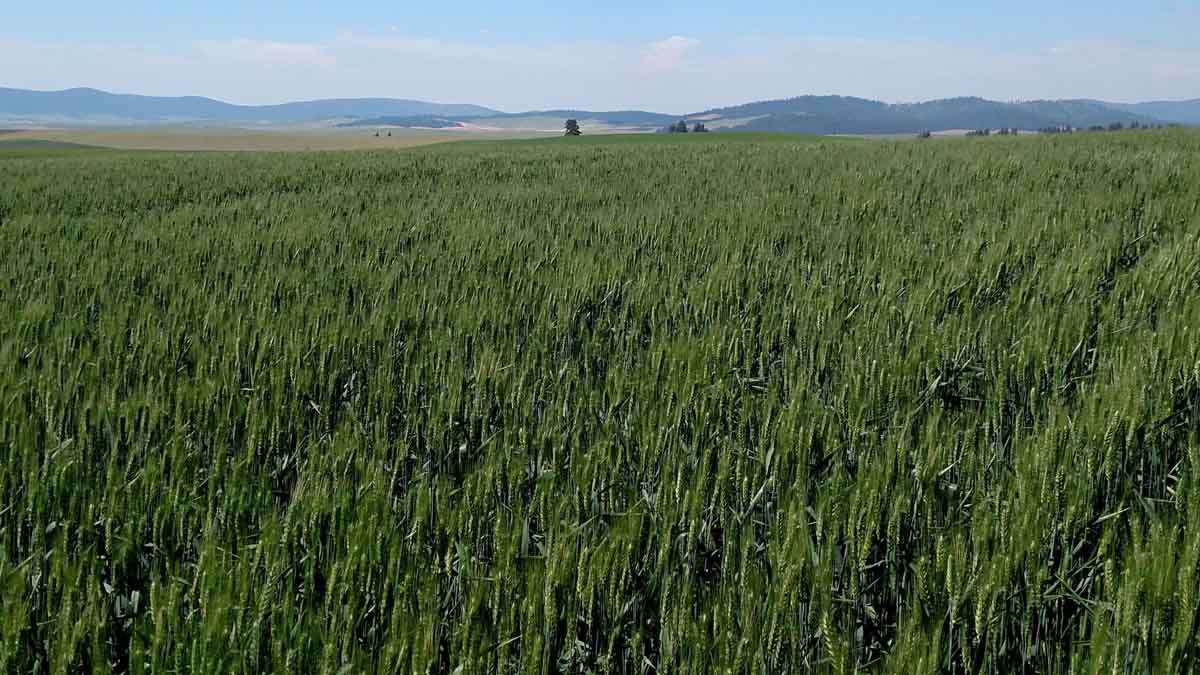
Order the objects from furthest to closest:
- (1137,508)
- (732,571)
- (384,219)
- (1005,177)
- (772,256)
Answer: (1005,177) < (384,219) < (772,256) < (1137,508) < (732,571)

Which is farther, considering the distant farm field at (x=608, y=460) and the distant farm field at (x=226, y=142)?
the distant farm field at (x=226, y=142)

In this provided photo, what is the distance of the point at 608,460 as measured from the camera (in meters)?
2.29

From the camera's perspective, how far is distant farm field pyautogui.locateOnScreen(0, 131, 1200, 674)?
1.56 metres

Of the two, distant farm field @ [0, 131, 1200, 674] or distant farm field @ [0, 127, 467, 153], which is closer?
distant farm field @ [0, 131, 1200, 674]

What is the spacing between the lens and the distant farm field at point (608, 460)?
1.56 metres

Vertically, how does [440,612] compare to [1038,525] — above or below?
below

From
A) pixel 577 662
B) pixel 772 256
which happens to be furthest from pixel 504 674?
pixel 772 256

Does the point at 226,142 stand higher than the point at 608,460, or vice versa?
the point at 226,142

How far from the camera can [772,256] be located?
19.5ft

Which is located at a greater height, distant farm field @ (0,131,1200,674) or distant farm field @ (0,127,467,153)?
distant farm field @ (0,127,467,153)

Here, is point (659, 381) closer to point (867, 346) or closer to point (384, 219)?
point (867, 346)

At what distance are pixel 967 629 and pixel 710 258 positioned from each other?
4.65 metres

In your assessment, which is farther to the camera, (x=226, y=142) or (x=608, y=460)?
(x=226, y=142)

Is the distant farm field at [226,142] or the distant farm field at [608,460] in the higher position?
the distant farm field at [226,142]
